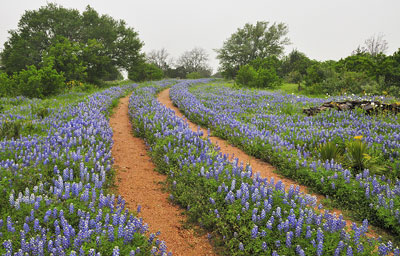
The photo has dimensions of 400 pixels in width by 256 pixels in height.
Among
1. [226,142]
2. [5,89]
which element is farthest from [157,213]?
[5,89]

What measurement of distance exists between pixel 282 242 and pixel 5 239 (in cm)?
367

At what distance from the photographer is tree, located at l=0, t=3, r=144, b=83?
113ft

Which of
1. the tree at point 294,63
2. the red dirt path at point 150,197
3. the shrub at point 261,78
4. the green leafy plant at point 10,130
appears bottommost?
the red dirt path at point 150,197

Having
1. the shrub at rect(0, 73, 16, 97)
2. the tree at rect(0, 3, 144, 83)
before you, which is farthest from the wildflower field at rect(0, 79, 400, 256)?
the tree at rect(0, 3, 144, 83)

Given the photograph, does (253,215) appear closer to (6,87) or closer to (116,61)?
(6,87)

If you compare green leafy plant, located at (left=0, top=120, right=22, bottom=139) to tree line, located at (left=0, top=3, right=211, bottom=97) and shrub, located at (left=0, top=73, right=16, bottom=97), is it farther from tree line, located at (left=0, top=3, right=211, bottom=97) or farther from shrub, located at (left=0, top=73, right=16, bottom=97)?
tree line, located at (left=0, top=3, right=211, bottom=97)

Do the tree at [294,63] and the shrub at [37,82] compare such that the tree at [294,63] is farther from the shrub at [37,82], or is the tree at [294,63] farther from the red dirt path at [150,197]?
the red dirt path at [150,197]

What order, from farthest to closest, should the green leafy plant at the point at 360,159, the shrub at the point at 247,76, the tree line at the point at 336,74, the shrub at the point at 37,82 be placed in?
the shrub at the point at 247,76 < the tree line at the point at 336,74 < the shrub at the point at 37,82 < the green leafy plant at the point at 360,159

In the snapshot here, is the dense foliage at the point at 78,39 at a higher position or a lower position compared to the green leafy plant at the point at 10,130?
higher

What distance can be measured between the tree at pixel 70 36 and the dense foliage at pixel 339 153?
1165 inches

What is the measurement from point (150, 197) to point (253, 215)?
2487 mm

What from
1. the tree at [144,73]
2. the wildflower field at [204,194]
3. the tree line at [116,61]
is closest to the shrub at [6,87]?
the tree line at [116,61]

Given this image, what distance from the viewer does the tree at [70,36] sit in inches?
1356

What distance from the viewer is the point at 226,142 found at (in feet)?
30.2
